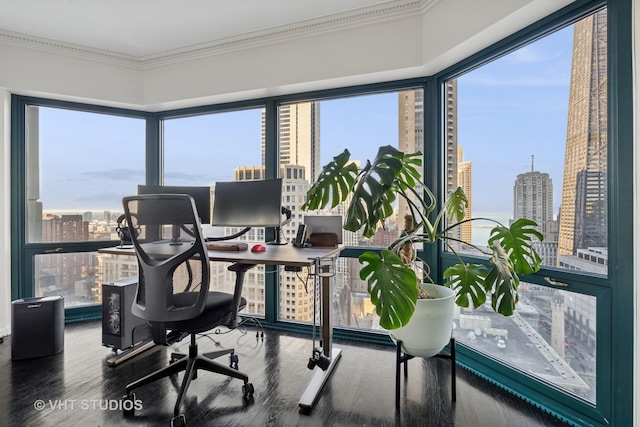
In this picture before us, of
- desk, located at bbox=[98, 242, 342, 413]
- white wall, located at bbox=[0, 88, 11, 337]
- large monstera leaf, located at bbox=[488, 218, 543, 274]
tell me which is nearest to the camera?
large monstera leaf, located at bbox=[488, 218, 543, 274]

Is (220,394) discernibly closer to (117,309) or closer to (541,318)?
(117,309)

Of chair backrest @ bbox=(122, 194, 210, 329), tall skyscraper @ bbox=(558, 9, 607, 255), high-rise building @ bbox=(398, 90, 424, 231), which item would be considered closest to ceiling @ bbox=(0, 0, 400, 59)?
high-rise building @ bbox=(398, 90, 424, 231)

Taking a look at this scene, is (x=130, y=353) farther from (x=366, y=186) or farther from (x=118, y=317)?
(x=366, y=186)

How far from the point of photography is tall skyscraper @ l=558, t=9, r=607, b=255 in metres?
1.61

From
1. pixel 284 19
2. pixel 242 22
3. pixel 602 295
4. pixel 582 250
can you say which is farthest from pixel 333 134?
pixel 602 295

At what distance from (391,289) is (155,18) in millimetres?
2777

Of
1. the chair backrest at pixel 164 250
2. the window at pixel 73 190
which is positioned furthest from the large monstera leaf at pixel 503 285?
the window at pixel 73 190

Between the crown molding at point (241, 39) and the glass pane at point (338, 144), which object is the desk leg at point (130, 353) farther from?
the crown molding at point (241, 39)

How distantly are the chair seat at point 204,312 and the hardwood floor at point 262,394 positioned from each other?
0.49 meters

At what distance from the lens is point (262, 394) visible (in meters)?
1.95

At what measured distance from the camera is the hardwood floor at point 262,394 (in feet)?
5.60

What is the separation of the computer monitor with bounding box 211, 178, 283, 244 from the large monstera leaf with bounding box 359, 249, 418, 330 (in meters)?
1.10

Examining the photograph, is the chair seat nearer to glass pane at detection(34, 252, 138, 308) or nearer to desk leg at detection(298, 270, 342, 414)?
desk leg at detection(298, 270, 342, 414)

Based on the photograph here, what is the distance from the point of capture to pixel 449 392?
196 centimetres
